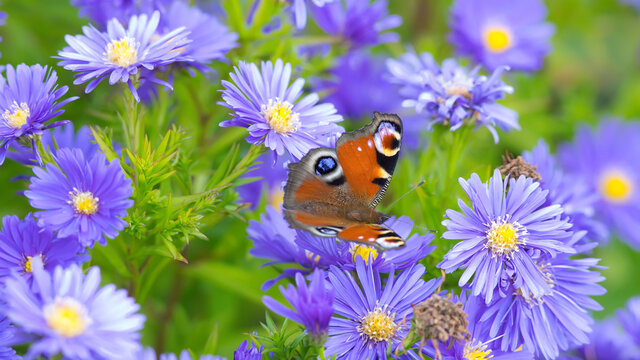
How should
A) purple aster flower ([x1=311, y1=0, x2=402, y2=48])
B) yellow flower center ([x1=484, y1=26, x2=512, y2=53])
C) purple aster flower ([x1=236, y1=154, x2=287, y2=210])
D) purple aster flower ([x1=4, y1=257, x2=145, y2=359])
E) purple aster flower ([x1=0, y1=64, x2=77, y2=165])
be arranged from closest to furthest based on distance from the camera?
purple aster flower ([x1=4, y1=257, x2=145, y2=359]), purple aster flower ([x1=0, y1=64, x2=77, y2=165]), purple aster flower ([x1=311, y1=0, x2=402, y2=48]), purple aster flower ([x1=236, y1=154, x2=287, y2=210]), yellow flower center ([x1=484, y1=26, x2=512, y2=53])

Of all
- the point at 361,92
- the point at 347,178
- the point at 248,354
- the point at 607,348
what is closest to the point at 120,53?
the point at 347,178

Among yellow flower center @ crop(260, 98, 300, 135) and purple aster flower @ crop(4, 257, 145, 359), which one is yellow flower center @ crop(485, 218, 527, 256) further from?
purple aster flower @ crop(4, 257, 145, 359)

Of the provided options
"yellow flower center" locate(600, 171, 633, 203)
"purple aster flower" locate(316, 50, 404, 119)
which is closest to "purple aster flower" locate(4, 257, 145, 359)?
"purple aster flower" locate(316, 50, 404, 119)

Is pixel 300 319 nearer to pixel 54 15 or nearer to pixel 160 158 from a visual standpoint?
pixel 160 158

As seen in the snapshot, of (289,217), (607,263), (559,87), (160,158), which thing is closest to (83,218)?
(160,158)

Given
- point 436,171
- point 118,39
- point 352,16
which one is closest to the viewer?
point 118,39

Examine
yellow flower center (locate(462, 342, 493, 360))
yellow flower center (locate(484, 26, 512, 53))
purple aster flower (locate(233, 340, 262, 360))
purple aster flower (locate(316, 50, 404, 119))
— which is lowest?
purple aster flower (locate(233, 340, 262, 360))

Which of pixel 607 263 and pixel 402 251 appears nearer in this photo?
pixel 402 251
